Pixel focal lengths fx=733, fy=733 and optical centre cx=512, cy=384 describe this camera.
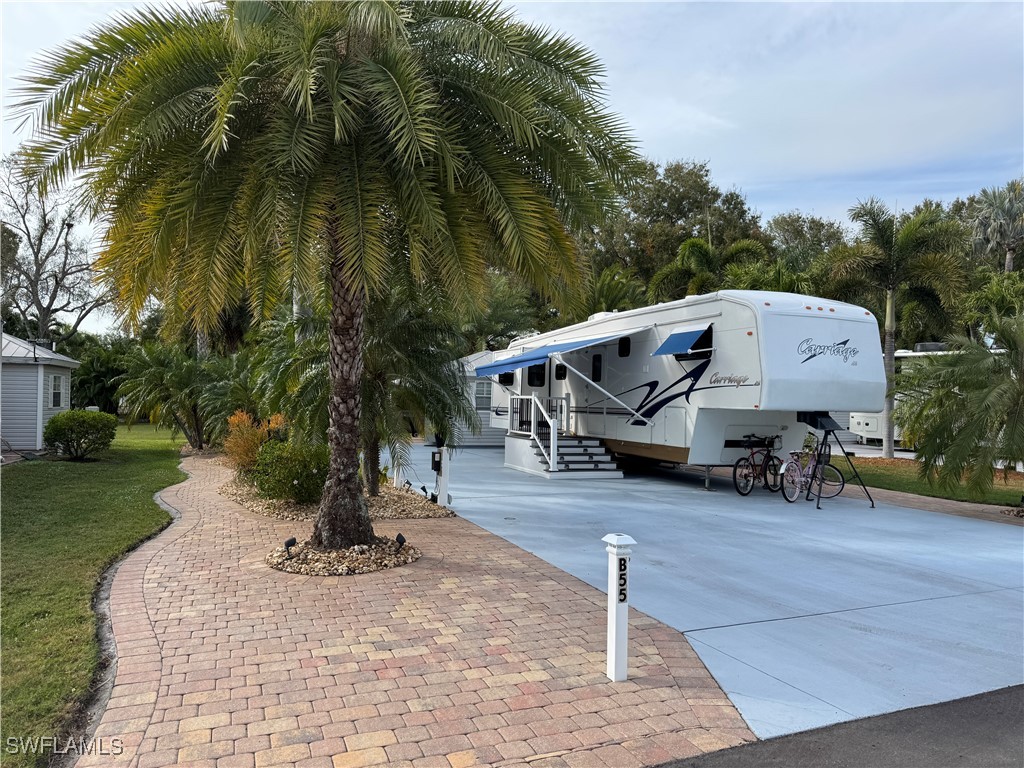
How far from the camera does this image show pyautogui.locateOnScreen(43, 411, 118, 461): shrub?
16.5 meters

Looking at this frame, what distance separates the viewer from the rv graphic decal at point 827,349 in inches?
456

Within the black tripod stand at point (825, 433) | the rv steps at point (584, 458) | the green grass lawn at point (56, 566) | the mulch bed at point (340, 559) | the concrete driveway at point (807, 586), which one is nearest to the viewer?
the green grass lawn at point (56, 566)

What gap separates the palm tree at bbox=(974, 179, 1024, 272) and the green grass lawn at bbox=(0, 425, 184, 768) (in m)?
40.9

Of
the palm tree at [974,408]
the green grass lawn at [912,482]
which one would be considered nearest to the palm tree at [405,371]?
the palm tree at [974,408]

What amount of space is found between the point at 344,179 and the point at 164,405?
1462 cm

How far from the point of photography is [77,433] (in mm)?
16500

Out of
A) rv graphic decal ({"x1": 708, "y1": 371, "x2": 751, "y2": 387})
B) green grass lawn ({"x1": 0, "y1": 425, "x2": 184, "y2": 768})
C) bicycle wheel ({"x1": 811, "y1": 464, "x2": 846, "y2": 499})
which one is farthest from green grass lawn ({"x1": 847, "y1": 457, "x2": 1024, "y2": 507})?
green grass lawn ({"x1": 0, "y1": 425, "x2": 184, "y2": 768})

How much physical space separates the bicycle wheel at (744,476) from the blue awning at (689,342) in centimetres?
218

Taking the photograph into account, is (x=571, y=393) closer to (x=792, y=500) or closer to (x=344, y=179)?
(x=792, y=500)

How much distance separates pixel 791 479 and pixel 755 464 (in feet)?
3.09

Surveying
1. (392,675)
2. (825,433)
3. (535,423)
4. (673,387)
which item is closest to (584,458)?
(535,423)

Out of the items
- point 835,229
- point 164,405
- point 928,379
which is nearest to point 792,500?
point 928,379

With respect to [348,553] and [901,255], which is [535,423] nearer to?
[348,553]

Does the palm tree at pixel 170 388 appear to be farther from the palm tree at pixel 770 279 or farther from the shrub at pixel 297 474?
the palm tree at pixel 770 279
